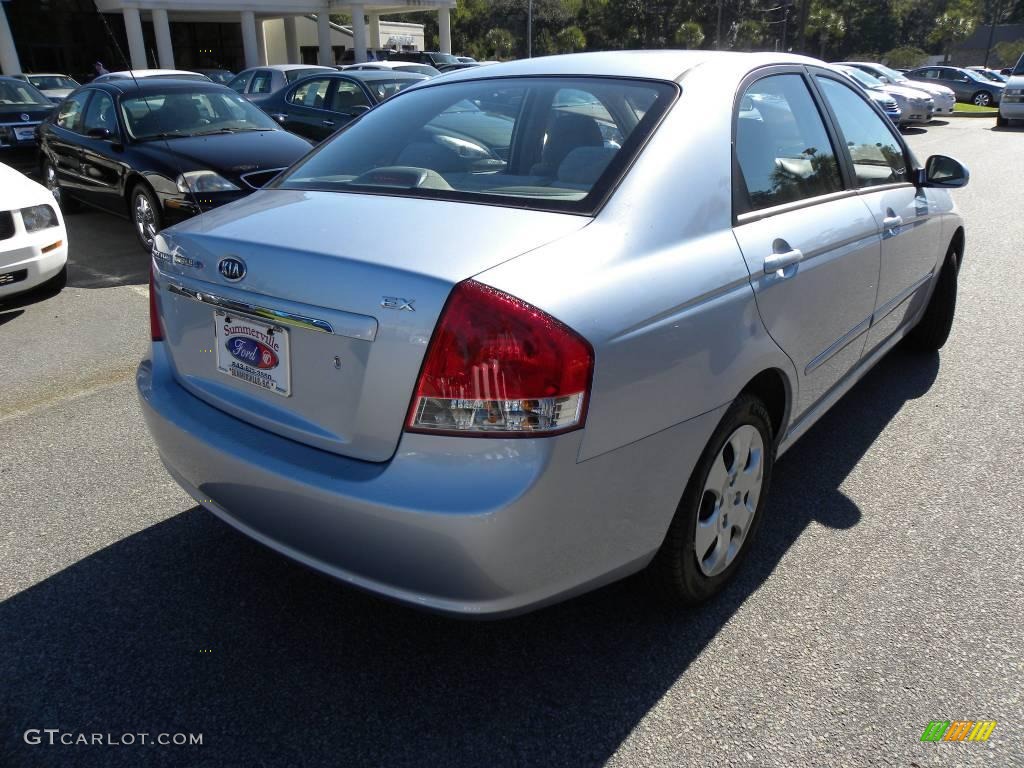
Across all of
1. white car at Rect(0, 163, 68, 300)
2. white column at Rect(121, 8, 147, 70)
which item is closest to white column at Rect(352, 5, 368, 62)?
white column at Rect(121, 8, 147, 70)

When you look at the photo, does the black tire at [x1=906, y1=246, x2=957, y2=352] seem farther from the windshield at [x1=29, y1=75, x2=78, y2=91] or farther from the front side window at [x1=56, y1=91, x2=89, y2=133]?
the windshield at [x1=29, y1=75, x2=78, y2=91]

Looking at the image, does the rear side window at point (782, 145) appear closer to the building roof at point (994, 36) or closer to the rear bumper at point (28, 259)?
the rear bumper at point (28, 259)

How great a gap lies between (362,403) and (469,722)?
91cm

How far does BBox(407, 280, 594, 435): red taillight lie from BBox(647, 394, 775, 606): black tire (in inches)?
24.1

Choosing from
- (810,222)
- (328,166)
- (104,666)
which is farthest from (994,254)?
(104,666)

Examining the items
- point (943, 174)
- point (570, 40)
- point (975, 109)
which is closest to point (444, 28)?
point (570, 40)

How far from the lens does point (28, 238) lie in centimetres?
576

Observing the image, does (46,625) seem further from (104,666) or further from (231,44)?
(231,44)

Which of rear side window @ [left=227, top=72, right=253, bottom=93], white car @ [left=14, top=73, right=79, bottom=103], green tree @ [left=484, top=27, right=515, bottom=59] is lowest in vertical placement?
green tree @ [left=484, top=27, right=515, bottom=59]

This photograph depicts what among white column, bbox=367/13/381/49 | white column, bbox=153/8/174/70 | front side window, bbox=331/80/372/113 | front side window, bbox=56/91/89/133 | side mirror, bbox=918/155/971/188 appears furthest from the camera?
white column, bbox=367/13/381/49

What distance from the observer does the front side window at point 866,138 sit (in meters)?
3.46

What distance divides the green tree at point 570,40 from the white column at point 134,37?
3054 centimetres

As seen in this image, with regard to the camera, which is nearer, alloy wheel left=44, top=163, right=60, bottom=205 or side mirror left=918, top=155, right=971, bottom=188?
side mirror left=918, top=155, right=971, bottom=188

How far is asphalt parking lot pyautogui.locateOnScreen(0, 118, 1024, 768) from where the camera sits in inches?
84.7
